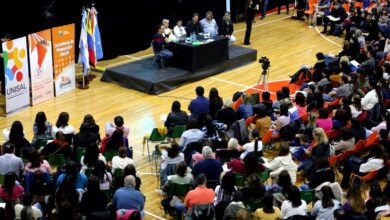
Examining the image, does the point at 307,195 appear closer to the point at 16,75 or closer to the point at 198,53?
the point at 16,75

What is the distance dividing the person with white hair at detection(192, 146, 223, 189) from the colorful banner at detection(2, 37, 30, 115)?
6.16 metres

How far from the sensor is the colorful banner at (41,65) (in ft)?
50.3

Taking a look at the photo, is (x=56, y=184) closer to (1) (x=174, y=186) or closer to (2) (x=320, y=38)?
(1) (x=174, y=186)

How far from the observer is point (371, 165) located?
1118 cm

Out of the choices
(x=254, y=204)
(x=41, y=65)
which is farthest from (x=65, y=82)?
(x=254, y=204)

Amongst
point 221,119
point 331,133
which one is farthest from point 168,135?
point 331,133

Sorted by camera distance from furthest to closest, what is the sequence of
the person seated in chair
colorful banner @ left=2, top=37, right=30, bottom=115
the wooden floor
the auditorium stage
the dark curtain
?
the person seated in chair < the dark curtain < the auditorium stage < colorful banner @ left=2, top=37, right=30, bottom=115 < the wooden floor

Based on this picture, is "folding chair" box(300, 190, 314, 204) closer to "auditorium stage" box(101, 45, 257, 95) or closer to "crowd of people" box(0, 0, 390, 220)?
"crowd of people" box(0, 0, 390, 220)

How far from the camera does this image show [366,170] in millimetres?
11250

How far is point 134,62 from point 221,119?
604 cm

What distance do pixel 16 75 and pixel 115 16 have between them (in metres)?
5.30

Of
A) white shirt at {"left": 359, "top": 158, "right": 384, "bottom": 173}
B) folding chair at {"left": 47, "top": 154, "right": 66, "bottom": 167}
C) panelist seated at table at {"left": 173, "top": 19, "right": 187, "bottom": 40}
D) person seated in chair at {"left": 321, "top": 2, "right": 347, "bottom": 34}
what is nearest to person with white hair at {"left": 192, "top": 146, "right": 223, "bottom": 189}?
folding chair at {"left": 47, "top": 154, "right": 66, "bottom": 167}

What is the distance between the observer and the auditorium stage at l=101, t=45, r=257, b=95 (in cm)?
1688

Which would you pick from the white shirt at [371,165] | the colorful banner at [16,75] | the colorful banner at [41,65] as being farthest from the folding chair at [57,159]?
the colorful banner at [41,65]
